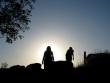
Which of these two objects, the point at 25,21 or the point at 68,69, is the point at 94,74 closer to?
the point at 68,69

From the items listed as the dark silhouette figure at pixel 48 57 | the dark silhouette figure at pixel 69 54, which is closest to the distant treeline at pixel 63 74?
the dark silhouette figure at pixel 48 57

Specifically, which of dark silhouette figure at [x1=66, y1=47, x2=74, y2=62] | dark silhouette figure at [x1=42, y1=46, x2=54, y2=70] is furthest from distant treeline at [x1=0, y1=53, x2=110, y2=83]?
dark silhouette figure at [x1=66, y1=47, x2=74, y2=62]

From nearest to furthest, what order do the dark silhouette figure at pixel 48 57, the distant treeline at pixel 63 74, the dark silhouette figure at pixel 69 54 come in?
the distant treeline at pixel 63 74 < the dark silhouette figure at pixel 48 57 < the dark silhouette figure at pixel 69 54

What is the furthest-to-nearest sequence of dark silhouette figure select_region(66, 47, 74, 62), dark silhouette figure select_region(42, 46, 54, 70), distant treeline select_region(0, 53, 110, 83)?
dark silhouette figure select_region(66, 47, 74, 62) < dark silhouette figure select_region(42, 46, 54, 70) < distant treeline select_region(0, 53, 110, 83)

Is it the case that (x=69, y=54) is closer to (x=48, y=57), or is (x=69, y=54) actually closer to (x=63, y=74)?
(x=48, y=57)

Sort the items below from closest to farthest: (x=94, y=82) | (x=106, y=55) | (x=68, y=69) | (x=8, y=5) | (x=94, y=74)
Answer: (x=94, y=82), (x=94, y=74), (x=68, y=69), (x=106, y=55), (x=8, y=5)

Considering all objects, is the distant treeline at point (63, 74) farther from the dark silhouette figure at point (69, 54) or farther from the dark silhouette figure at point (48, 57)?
the dark silhouette figure at point (69, 54)

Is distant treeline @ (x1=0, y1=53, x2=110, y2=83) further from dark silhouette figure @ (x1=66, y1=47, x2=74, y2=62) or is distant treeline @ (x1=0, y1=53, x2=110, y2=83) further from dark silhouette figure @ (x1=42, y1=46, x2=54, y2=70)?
dark silhouette figure @ (x1=66, y1=47, x2=74, y2=62)

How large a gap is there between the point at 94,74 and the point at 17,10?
15.2 metres

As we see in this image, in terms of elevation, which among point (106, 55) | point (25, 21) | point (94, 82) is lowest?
point (94, 82)

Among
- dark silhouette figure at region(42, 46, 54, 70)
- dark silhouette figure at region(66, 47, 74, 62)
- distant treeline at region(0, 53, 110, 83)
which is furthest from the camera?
dark silhouette figure at region(66, 47, 74, 62)

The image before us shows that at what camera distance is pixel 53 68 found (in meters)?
31.1

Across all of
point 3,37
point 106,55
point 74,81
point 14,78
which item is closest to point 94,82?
point 74,81

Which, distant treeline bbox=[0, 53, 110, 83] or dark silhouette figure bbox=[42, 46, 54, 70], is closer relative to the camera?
distant treeline bbox=[0, 53, 110, 83]
